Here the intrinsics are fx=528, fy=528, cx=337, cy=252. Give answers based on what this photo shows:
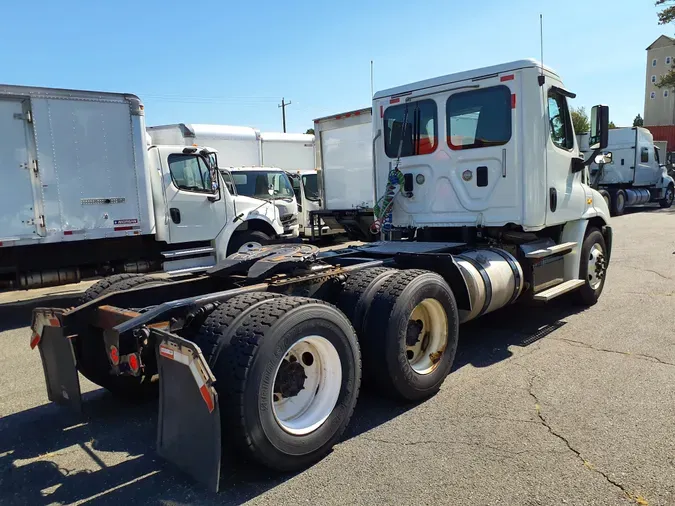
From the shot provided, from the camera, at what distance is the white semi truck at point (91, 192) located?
7.69 meters

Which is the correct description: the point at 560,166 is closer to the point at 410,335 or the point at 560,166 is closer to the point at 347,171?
the point at 410,335

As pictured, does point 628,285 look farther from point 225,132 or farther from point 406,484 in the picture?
point 225,132

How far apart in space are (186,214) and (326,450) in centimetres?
704

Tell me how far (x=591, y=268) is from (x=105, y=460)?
20.6 feet

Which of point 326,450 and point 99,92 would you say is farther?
point 99,92

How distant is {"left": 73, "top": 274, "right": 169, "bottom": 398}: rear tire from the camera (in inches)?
158

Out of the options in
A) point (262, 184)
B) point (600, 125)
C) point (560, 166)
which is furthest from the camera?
point (262, 184)

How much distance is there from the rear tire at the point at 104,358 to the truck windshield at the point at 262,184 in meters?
7.77

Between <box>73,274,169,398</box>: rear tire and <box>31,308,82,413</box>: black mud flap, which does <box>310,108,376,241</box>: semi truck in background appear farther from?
<box>31,308,82,413</box>: black mud flap

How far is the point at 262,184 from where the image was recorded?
12641mm

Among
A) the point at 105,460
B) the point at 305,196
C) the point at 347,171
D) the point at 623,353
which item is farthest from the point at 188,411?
the point at 305,196

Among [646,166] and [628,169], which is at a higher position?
[646,166]

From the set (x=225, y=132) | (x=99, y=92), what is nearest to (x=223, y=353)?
(x=99, y=92)

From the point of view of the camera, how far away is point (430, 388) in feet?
14.1
